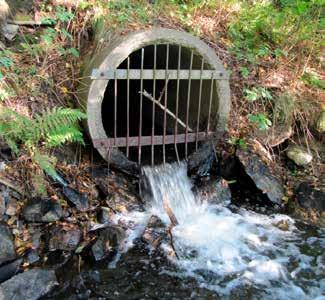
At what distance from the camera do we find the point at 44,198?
3908mm

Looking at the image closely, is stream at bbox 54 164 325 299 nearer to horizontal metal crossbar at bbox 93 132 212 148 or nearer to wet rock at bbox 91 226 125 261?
wet rock at bbox 91 226 125 261

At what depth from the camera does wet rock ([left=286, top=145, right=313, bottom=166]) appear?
18.1 feet

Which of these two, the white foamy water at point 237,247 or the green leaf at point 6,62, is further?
the green leaf at point 6,62

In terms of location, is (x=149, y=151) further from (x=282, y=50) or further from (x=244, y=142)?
(x=282, y=50)

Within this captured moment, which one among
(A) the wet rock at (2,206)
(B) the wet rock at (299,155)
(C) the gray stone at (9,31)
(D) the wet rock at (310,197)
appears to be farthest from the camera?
(B) the wet rock at (299,155)

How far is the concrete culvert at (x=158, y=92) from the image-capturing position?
4.27 meters

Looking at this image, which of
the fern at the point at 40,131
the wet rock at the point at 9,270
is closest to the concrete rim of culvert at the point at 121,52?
the fern at the point at 40,131

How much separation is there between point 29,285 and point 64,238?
2.13 ft

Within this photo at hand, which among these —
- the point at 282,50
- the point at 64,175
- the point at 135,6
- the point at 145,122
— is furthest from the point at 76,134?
the point at 282,50

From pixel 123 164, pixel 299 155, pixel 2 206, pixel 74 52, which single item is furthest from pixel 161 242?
pixel 299 155

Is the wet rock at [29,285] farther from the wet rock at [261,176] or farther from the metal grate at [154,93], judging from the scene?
the wet rock at [261,176]

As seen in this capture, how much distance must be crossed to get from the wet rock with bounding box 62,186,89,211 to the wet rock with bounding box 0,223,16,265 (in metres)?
0.77

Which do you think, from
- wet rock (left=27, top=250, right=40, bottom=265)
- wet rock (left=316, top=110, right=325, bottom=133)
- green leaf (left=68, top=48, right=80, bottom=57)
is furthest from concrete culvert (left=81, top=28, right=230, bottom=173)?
wet rock (left=316, top=110, right=325, bottom=133)

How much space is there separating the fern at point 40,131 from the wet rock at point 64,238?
22.1 inches
